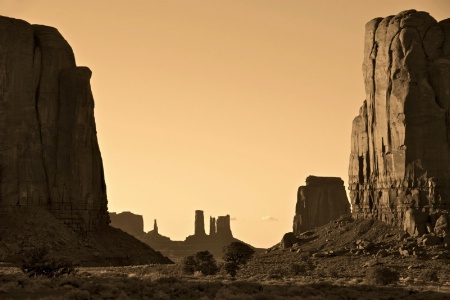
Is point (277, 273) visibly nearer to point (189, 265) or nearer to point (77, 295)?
point (189, 265)

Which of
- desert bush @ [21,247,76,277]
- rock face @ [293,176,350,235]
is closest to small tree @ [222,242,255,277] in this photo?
desert bush @ [21,247,76,277]

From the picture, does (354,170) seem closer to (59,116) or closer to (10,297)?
(59,116)

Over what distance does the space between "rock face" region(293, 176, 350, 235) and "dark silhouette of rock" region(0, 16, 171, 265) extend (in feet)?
230

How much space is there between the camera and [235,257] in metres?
110

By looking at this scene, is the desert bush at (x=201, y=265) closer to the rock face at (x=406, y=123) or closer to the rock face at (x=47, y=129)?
the rock face at (x=47, y=129)

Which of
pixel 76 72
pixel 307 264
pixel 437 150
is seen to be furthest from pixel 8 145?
pixel 437 150

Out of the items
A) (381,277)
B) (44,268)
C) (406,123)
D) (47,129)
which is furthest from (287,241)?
(44,268)

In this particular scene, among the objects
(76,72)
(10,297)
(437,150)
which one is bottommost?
(10,297)

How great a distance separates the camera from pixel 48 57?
11888cm

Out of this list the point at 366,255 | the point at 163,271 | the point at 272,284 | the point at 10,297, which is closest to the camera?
the point at 10,297

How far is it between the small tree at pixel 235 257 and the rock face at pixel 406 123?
487 inches

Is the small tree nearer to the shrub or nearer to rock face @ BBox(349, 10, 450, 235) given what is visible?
the shrub

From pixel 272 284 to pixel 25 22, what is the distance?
4784cm

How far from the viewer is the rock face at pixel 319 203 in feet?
614
